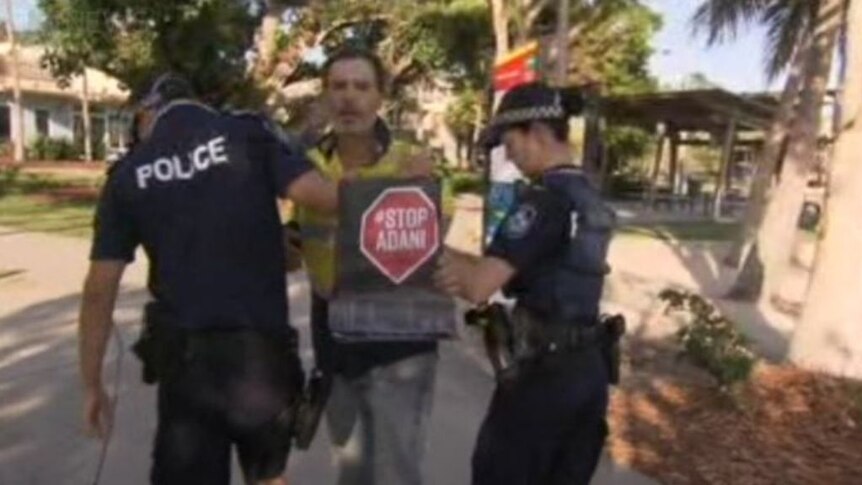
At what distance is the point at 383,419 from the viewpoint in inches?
133

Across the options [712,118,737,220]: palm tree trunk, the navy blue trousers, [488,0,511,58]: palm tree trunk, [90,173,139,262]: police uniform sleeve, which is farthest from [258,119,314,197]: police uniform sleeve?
[712,118,737,220]: palm tree trunk

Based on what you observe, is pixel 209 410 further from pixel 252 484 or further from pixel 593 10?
pixel 593 10

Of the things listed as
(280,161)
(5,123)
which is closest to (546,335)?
(280,161)

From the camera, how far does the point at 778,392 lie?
6.84 meters

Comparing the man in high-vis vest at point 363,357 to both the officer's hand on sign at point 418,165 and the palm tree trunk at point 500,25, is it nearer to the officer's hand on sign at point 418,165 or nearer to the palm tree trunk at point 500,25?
the officer's hand on sign at point 418,165

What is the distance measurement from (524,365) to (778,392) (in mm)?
3998

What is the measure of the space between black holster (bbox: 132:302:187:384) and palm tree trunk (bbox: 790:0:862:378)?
18.0 ft

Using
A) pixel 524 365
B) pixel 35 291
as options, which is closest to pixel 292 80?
pixel 35 291

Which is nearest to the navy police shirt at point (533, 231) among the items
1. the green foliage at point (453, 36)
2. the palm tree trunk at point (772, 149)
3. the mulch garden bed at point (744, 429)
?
the mulch garden bed at point (744, 429)

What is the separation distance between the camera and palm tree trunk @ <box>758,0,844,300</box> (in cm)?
1338

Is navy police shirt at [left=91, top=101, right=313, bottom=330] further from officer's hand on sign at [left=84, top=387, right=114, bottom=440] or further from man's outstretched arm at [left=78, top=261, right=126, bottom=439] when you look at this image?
officer's hand on sign at [left=84, top=387, right=114, bottom=440]

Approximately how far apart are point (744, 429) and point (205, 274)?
4.02 metres

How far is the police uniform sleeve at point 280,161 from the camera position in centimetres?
294

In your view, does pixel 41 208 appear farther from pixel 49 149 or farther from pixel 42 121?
pixel 42 121
